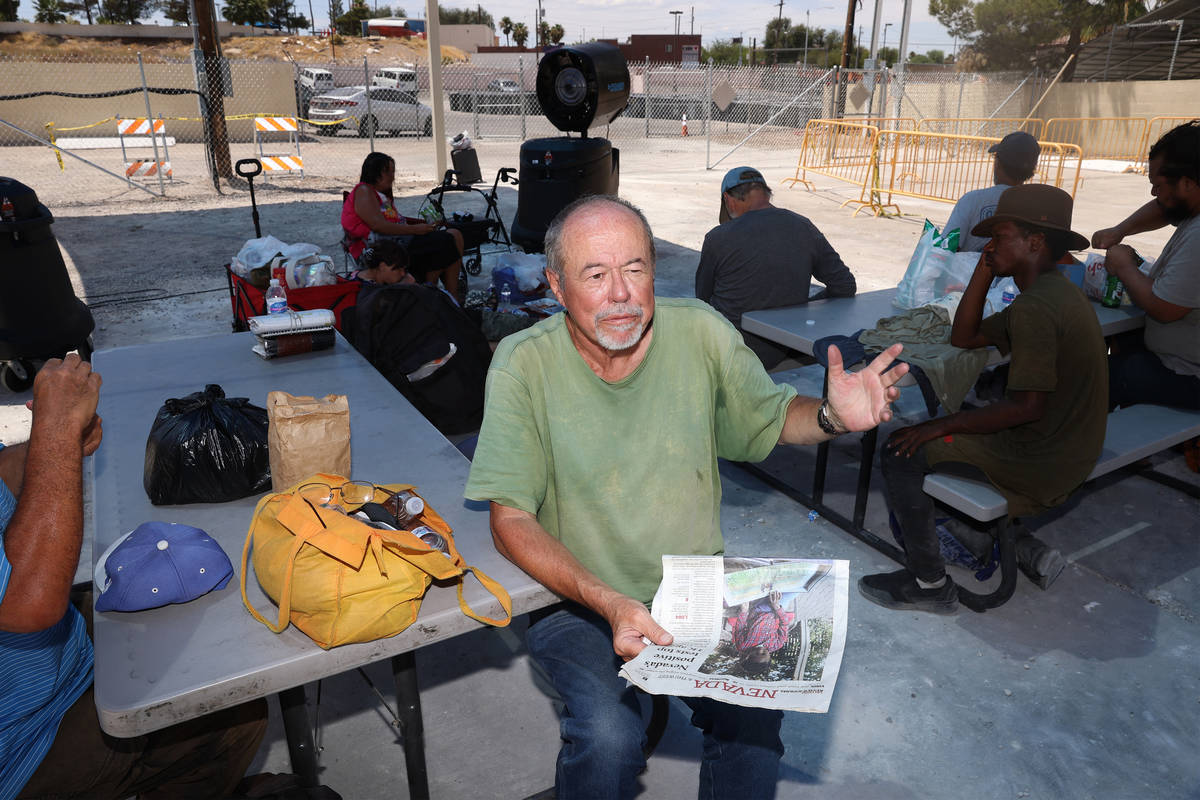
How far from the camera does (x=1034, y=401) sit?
9.78 feet

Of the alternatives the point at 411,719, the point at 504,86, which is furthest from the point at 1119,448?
the point at 504,86

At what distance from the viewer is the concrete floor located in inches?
102

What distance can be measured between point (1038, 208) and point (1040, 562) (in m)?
1.51

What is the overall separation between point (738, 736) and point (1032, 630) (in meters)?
1.87

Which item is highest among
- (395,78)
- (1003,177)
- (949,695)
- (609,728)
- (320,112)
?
(395,78)

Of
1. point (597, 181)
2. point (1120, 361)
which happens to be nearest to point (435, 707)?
point (1120, 361)

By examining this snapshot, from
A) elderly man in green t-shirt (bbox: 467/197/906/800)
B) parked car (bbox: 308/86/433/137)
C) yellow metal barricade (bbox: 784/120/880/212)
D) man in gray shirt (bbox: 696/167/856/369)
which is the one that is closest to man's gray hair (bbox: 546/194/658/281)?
elderly man in green t-shirt (bbox: 467/197/906/800)

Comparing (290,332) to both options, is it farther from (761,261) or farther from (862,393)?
(761,261)

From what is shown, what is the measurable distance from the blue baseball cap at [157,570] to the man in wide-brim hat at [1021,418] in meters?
2.62

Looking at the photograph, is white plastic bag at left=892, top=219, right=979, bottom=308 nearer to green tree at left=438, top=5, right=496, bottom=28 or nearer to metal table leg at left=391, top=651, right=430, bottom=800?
metal table leg at left=391, top=651, right=430, bottom=800

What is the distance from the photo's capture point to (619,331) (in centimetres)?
204

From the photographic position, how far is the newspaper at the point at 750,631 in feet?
5.27

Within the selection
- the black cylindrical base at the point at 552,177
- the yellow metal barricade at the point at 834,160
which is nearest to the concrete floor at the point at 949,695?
the black cylindrical base at the point at 552,177

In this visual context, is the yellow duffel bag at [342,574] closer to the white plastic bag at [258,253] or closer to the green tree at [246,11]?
the white plastic bag at [258,253]
